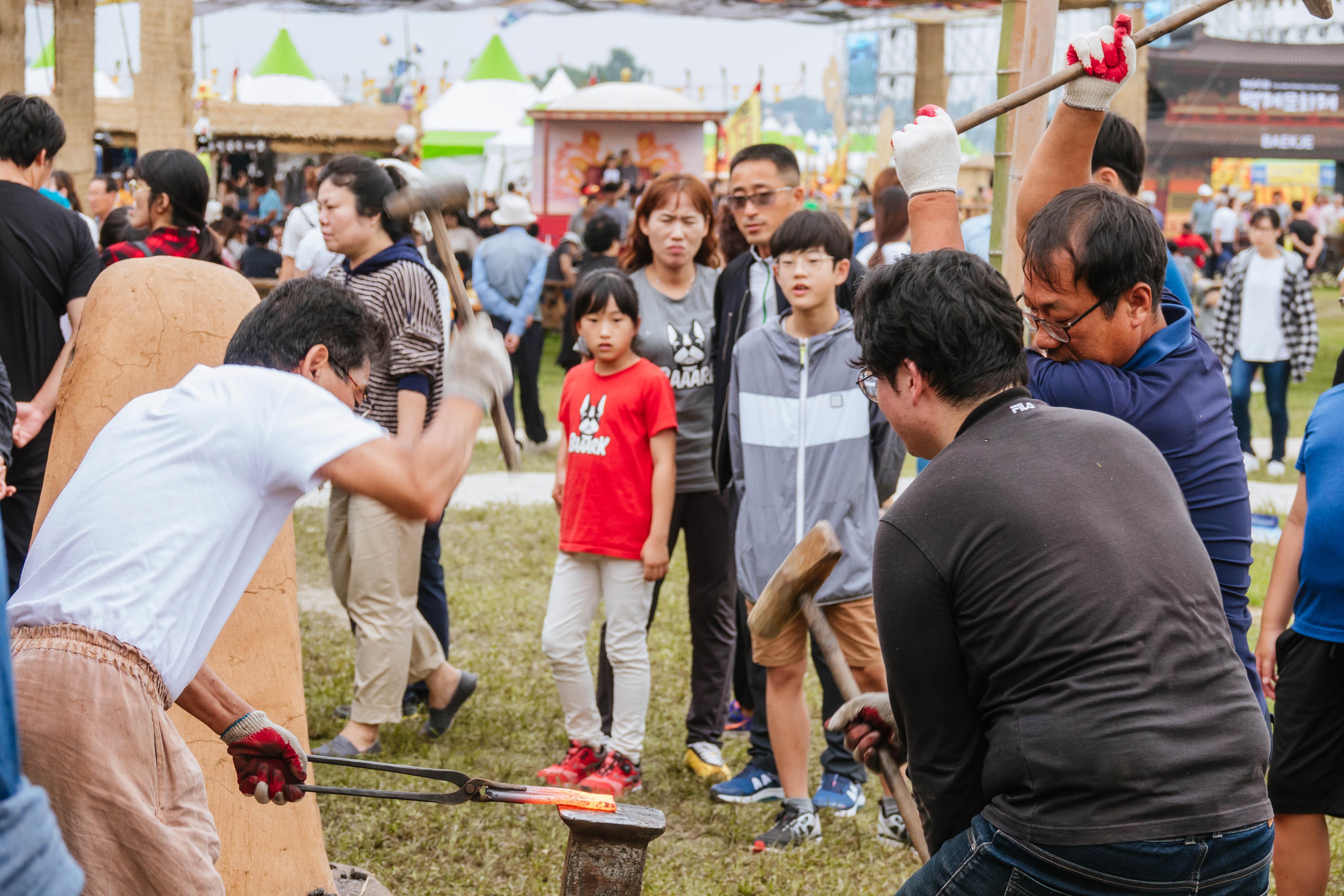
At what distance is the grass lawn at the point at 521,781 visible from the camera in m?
3.76

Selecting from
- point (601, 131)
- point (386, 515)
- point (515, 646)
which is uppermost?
point (601, 131)

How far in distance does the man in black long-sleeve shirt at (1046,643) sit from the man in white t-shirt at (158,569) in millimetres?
792

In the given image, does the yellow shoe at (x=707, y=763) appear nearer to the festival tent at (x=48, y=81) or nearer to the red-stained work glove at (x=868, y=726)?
the red-stained work glove at (x=868, y=726)

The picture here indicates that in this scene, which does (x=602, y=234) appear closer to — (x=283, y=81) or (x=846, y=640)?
(x=846, y=640)

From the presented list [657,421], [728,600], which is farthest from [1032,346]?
[728,600]

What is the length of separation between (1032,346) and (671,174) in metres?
2.44

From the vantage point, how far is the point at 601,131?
17797 mm

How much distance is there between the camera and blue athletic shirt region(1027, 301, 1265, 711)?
2359 mm

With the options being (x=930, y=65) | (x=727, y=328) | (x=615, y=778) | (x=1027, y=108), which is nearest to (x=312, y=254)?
(x=727, y=328)

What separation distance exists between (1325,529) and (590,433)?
7.65 feet

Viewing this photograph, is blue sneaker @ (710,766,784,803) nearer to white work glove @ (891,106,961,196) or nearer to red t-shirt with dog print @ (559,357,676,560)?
red t-shirt with dog print @ (559,357,676,560)

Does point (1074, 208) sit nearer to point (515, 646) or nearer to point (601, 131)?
point (515, 646)

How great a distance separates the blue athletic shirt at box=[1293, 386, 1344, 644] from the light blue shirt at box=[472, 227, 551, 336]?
25.8 feet

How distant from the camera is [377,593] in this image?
4516 millimetres
